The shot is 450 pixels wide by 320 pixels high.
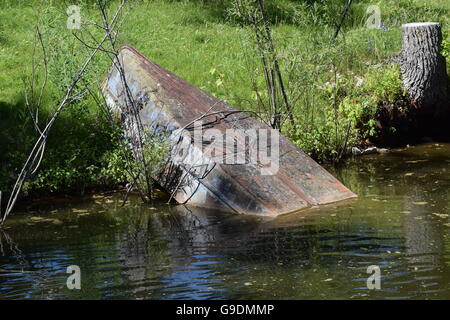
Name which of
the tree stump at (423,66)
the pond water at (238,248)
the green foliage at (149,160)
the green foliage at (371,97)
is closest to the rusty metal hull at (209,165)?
the green foliage at (149,160)

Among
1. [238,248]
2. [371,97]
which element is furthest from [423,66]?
[238,248]

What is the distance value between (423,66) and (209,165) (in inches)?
175

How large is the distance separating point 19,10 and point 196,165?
6.69 m

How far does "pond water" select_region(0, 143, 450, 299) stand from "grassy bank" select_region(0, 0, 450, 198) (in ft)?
2.67

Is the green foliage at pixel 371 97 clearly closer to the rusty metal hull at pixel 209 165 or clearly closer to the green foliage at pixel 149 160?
the rusty metal hull at pixel 209 165

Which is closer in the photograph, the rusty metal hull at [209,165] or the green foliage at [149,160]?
the rusty metal hull at [209,165]

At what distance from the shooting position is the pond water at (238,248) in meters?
6.79

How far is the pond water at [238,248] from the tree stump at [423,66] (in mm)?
2282

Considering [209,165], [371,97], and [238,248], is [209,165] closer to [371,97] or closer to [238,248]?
[238,248]

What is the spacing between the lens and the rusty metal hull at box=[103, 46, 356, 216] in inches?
366

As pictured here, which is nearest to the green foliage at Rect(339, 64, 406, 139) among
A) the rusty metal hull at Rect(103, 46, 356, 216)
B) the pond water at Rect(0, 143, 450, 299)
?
the pond water at Rect(0, 143, 450, 299)

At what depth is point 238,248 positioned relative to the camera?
7875mm

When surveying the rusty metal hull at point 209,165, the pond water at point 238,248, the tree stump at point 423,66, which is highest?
the tree stump at point 423,66
